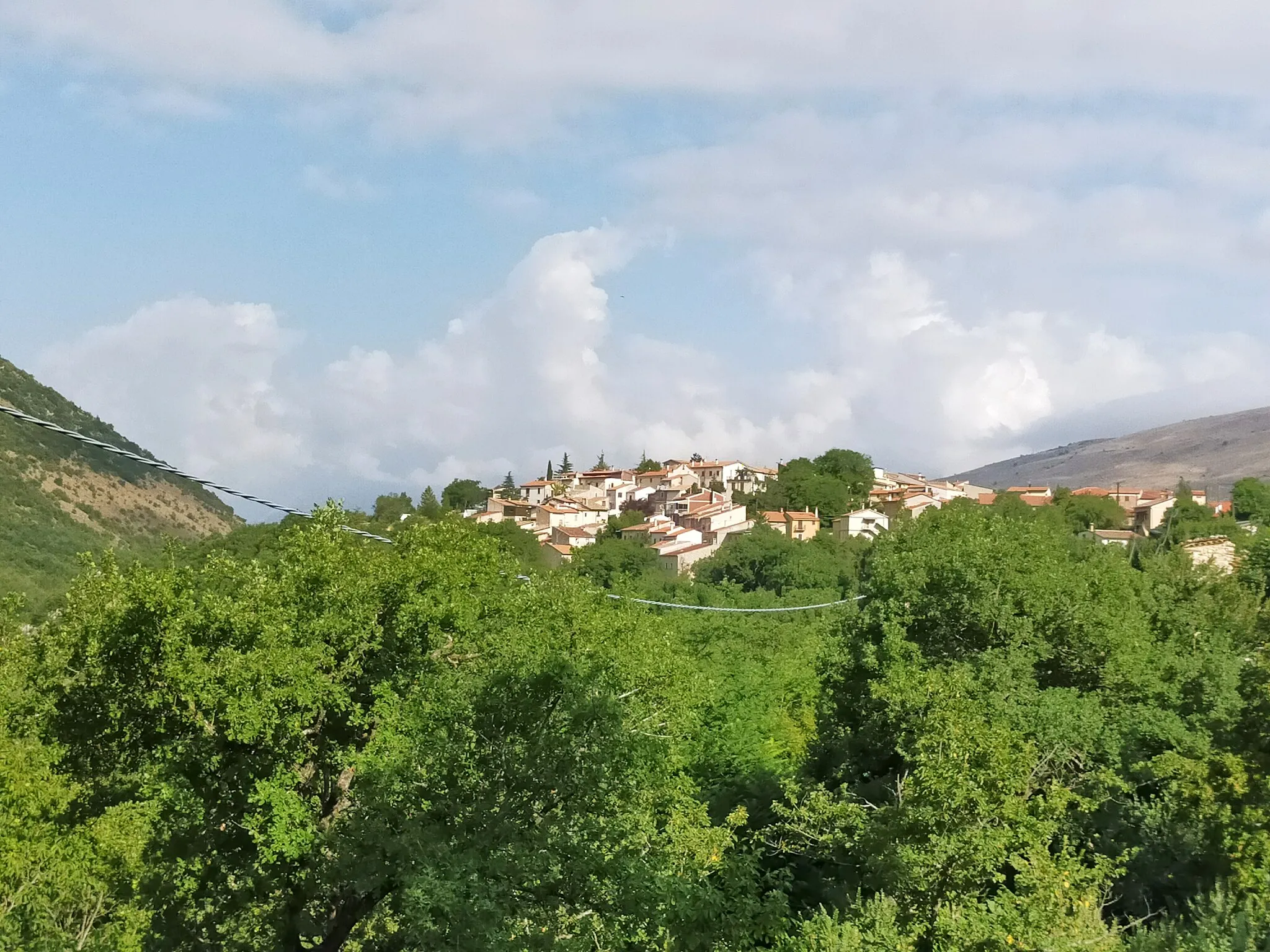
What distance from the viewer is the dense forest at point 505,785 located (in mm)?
13305

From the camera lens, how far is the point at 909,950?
490 inches

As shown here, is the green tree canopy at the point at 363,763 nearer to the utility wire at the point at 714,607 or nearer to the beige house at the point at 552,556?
the utility wire at the point at 714,607

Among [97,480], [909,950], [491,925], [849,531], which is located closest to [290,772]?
[491,925]

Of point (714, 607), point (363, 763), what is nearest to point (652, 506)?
point (714, 607)

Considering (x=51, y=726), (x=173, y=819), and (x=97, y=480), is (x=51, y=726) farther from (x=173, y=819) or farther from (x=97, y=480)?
(x=97, y=480)

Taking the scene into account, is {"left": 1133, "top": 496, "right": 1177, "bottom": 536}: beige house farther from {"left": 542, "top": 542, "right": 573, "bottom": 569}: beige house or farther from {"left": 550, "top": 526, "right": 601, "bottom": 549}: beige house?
{"left": 542, "top": 542, "right": 573, "bottom": 569}: beige house

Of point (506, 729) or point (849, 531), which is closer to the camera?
point (506, 729)

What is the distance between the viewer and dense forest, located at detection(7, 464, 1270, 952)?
13.3 metres

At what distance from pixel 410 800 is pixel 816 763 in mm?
14262

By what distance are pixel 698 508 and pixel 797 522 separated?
11.8 meters

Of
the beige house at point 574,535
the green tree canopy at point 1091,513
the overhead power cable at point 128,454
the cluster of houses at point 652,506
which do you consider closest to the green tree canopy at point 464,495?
the cluster of houses at point 652,506

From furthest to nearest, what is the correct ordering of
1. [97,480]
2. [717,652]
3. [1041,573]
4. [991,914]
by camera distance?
1. [97,480]
2. [717,652]
3. [1041,573]
4. [991,914]

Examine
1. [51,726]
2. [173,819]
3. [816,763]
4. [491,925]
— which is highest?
[51,726]

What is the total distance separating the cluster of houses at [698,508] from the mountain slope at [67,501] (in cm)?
3078
